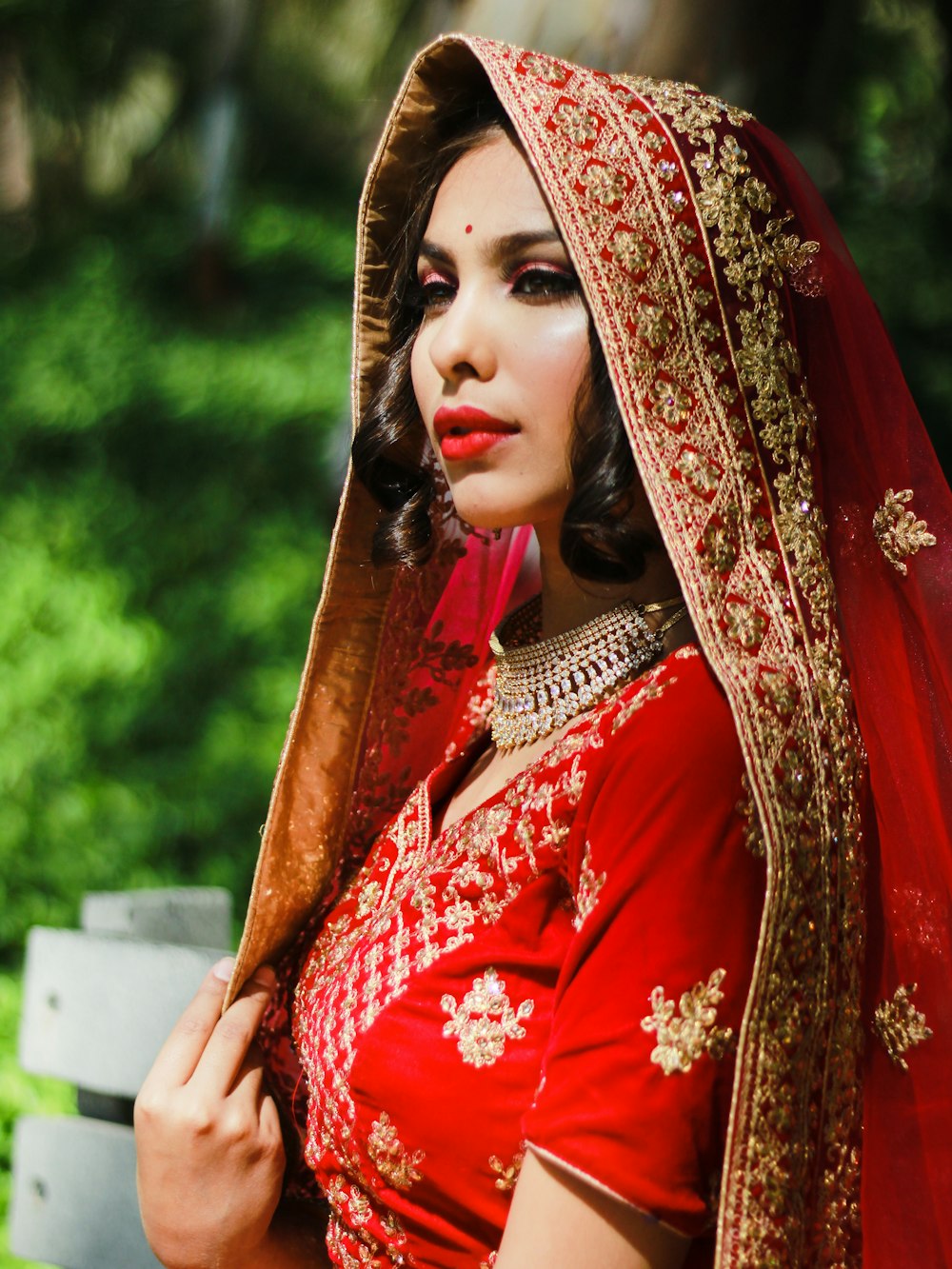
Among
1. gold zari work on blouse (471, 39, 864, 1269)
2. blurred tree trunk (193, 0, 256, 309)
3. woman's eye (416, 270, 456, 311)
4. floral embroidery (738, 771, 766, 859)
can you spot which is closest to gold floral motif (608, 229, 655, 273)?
gold zari work on blouse (471, 39, 864, 1269)

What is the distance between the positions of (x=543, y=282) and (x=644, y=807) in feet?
1.58

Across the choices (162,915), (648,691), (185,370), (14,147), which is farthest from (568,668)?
(14,147)

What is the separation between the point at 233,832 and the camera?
4.49 meters

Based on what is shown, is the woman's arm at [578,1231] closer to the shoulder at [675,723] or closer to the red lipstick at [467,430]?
the shoulder at [675,723]

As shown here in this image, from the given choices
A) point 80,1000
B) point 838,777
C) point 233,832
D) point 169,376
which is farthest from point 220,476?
point 838,777

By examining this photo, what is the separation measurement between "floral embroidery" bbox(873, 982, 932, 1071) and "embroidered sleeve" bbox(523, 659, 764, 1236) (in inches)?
6.7

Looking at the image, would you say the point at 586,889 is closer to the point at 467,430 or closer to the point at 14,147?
the point at 467,430

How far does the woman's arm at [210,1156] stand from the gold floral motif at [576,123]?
914 mm

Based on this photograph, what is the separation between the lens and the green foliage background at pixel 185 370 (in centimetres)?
412

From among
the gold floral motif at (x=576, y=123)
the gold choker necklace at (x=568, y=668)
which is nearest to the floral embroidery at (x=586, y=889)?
the gold choker necklace at (x=568, y=668)

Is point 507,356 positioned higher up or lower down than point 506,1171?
higher up

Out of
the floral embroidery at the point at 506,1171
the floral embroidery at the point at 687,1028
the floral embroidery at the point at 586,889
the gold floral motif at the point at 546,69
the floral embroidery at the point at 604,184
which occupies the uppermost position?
the gold floral motif at the point at 546,69

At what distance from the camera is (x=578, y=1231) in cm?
98

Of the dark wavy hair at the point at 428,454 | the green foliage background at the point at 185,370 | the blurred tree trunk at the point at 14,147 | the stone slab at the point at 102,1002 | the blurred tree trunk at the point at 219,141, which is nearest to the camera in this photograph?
the dark wavy hair at the point at 428,454
